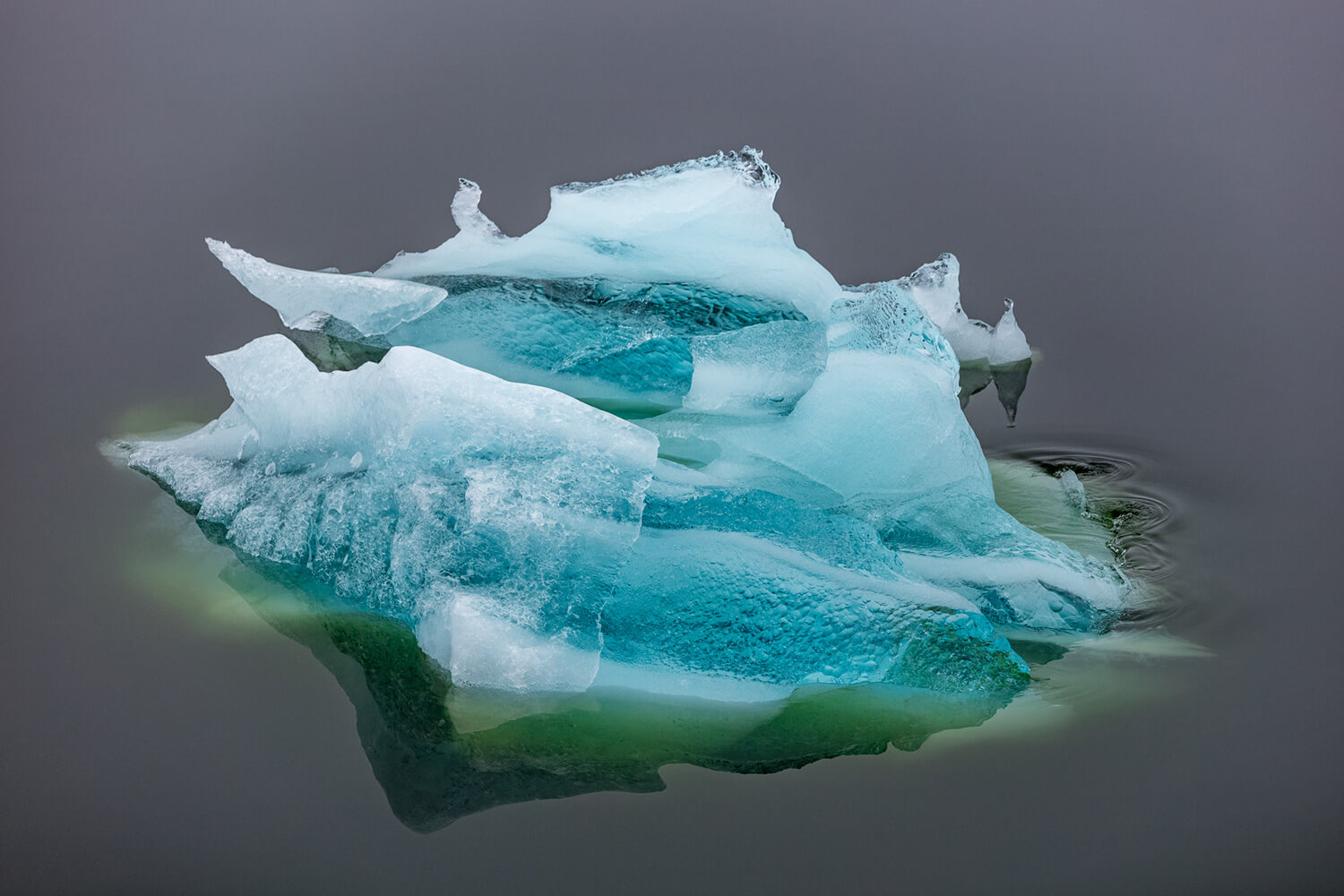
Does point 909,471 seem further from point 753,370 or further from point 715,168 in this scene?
point 715,168

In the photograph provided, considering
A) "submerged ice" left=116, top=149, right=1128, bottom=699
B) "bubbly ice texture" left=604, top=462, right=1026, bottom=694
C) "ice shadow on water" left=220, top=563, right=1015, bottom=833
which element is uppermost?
"submerged ice" left=116, top=149, right=1128, bottom=699

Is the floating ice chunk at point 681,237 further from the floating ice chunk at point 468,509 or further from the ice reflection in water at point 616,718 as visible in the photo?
Result: the ice reflection in water at point 616,718

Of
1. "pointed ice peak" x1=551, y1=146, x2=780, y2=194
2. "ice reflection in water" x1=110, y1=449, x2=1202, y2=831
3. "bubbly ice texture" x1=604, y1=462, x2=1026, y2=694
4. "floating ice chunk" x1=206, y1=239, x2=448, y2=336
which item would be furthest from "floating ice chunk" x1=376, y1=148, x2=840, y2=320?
"ice reflection in water" x1=110, y1=449, x2=1202, y2=831

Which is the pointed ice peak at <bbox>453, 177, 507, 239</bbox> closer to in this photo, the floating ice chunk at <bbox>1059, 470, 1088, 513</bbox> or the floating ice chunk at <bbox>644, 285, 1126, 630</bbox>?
the floating ice chunk at <bbox>644, 285, 1126, 630</bbox>

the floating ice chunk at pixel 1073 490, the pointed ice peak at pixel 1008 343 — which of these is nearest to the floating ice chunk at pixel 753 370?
the floating ice chunk at pixel 1073 490

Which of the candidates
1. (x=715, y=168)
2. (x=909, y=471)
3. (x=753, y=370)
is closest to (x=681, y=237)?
(x=715, y=168)

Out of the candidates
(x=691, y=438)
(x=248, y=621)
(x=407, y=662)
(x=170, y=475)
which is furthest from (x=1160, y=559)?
(x=170, y=475)
